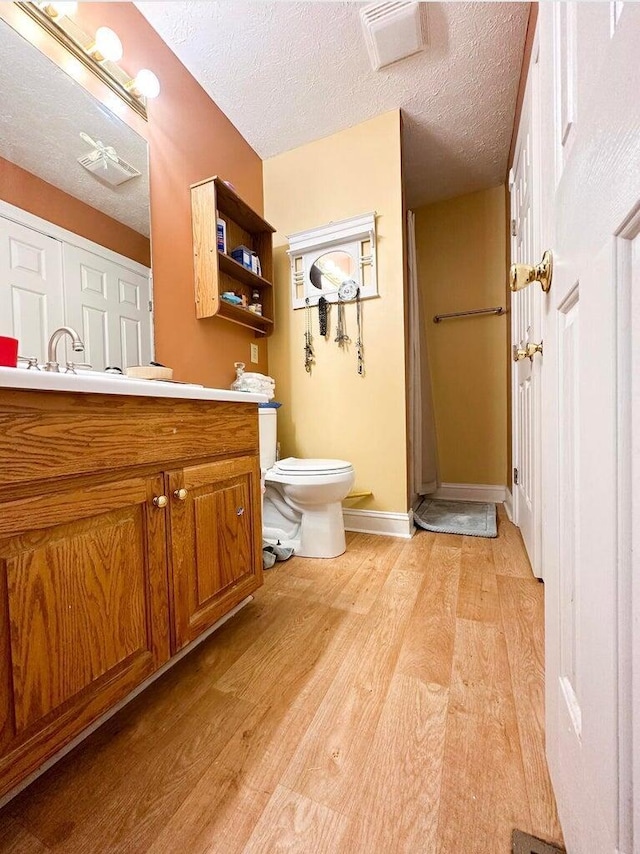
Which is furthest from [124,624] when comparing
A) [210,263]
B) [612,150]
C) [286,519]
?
[210,263]

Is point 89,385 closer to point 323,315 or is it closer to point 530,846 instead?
point 530,846

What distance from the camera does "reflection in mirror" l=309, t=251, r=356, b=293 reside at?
2.04 m

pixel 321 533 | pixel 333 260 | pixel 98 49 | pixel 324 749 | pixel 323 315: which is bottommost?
pixel 324 749

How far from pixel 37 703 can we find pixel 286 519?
52.3 inches

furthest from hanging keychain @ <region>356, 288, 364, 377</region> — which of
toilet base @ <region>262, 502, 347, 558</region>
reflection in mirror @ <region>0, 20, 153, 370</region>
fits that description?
reflection in mirror @ <region>0, 20, 153, 370</region>

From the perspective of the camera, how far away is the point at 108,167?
1.29 meters

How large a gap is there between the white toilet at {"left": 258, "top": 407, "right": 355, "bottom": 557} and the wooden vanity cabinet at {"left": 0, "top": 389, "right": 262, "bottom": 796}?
620 millimetres

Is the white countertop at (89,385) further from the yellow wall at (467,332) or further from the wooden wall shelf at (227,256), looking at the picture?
the yellow wall at (467,332)

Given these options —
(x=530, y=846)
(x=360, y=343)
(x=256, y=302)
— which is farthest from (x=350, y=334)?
(x=530, y=846)

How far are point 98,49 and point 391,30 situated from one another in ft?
3.84

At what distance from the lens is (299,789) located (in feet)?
2.10

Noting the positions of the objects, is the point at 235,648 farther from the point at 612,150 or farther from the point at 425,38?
the point at 425,38

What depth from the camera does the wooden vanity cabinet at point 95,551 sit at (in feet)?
1.83

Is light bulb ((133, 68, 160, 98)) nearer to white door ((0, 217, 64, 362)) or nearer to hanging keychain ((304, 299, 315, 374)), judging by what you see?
white door ((0, 217, 64, 362))
